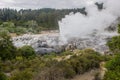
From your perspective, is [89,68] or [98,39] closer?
[89,68]

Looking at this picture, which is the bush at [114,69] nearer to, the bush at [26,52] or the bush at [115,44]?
the bush at [115,44]

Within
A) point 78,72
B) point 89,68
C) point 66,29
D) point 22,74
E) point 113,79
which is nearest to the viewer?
point 113,79

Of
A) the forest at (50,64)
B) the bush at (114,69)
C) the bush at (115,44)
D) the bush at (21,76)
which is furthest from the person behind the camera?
the bush at (21,76)

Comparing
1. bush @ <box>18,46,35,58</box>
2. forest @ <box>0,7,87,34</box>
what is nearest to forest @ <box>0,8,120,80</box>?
bush @ <box>18,46,35,58</box>

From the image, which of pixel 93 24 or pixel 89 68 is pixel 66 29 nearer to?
pixel 93 24

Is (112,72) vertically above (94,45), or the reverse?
(112,72)

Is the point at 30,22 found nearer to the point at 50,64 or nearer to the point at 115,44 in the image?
the point at 50,64

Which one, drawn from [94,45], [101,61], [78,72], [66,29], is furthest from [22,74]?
[66,29]

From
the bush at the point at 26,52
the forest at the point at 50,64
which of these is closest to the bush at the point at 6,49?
the forest at the point at 50,64

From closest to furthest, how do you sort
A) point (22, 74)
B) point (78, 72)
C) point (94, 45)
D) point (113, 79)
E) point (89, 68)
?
1. point (113, 79)
2. point (22, 74)
3. point (78, 72)
4. point (89, 68)
5. point (94, 45)

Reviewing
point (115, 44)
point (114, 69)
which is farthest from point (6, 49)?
point (114, 69)

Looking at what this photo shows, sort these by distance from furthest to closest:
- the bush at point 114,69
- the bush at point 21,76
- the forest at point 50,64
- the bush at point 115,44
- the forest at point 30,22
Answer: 1. the forest at point 30,22
2. the bush at point 21,76
3. the forest at point 50,64
4. the bush at point 115,44
5. the bush at point 114,69
